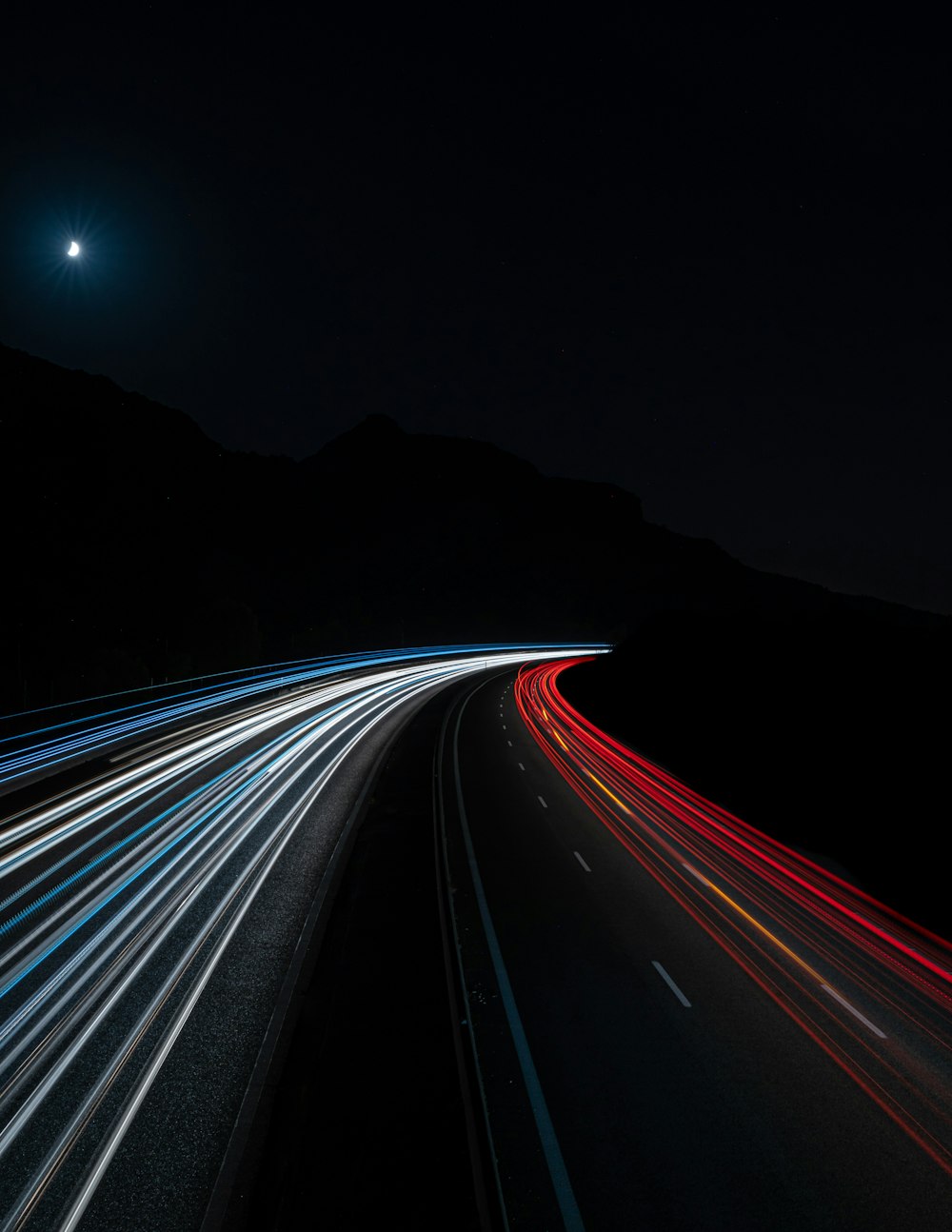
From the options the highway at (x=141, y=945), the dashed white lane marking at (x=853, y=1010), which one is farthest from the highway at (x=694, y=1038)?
the highway at (x=141, y=945)

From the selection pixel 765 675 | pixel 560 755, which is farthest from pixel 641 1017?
pixel 765 675

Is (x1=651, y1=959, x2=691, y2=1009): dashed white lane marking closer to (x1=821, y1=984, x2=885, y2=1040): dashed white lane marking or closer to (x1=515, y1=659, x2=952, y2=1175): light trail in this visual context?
(x1=515, y1=659, x2=952, y2=1175): light trail

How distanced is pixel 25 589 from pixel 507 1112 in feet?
432

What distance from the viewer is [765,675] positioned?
3462 cm

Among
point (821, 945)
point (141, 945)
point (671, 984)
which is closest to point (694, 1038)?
point (671, 984)

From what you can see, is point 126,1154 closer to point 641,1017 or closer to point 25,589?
point 641,1017

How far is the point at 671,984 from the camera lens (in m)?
11.5

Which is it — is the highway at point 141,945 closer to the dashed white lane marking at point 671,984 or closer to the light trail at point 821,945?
the dashed white lane marking at point 671,984

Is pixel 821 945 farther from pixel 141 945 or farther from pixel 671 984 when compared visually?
pixel 141 945

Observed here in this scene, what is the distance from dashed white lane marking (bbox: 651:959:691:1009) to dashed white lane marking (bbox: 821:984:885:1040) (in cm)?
253

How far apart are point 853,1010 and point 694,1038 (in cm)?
299

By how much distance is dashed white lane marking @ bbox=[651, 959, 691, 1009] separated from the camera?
1095 cm

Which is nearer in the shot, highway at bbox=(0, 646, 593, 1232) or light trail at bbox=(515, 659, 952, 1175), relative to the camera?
highway at bbox=(0, 646, 593, 1232)

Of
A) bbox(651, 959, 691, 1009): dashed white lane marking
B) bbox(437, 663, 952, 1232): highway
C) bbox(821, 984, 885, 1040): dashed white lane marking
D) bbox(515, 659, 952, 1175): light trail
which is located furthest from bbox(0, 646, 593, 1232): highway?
bbox(821, 984, 885, 1040): dashed white lane marking
